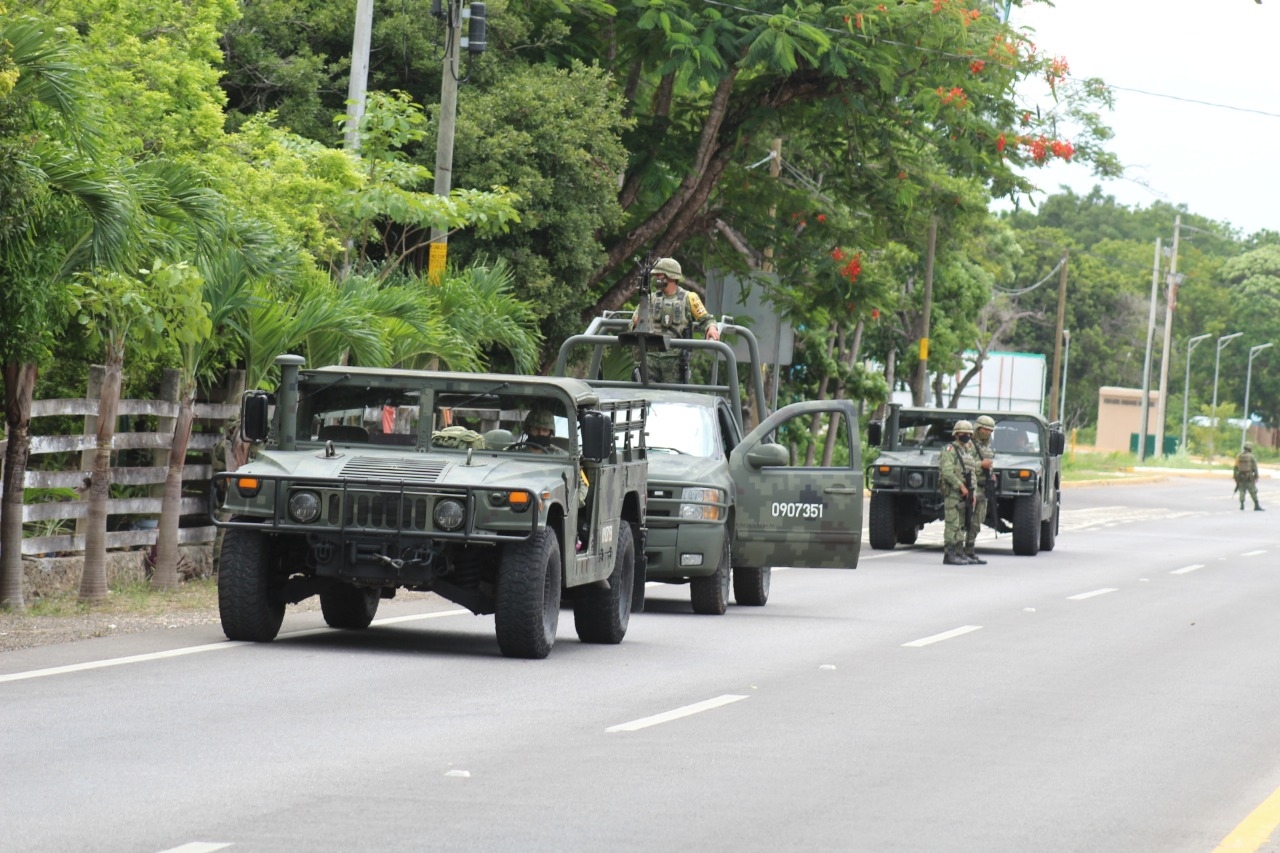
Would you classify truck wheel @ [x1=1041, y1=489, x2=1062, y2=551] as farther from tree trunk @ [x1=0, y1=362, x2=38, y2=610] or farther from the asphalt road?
tree trunk @ [x1=0, y1=362, x2=38, y2=610]

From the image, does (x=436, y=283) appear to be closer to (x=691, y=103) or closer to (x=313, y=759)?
(x=691, y=103)

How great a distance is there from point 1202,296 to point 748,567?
107 m

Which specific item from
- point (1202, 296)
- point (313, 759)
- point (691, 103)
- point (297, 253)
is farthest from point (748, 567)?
point (1202, 296)

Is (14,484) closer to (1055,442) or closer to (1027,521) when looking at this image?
(1027,521)

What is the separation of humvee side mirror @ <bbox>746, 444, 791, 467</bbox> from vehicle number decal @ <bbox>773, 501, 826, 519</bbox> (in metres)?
0.34

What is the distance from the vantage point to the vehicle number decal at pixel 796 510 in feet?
56.5

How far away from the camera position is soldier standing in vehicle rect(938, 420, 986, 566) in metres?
25.2

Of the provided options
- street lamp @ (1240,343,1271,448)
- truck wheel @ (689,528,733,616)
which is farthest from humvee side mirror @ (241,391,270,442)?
street lamp @ (1240,343,1271,448)

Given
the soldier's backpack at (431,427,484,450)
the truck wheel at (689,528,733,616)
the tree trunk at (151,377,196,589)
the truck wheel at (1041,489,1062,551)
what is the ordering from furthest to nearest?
the truck wheel at (1041,489,1062,551), the tree trunk at (151,377,196,589), the truck wheel at (689,528,733,616), the soldier's backpack at (431,427,484,450)

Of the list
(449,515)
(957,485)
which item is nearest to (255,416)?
(449,515)

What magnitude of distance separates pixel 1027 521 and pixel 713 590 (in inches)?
465

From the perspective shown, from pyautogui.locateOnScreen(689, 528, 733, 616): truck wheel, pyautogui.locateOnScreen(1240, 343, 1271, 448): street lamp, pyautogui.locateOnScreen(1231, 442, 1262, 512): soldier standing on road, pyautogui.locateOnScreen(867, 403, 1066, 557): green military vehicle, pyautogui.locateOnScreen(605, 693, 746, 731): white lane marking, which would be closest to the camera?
pyautogui.locateOnScreen(605, 693, 746, 731): white lane marking

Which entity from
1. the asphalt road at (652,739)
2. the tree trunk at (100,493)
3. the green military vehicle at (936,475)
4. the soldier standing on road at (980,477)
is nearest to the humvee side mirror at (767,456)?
the asphalt road at (652,739)

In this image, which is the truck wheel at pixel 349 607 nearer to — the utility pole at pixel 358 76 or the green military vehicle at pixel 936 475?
the utility pole at pixel 358 76
